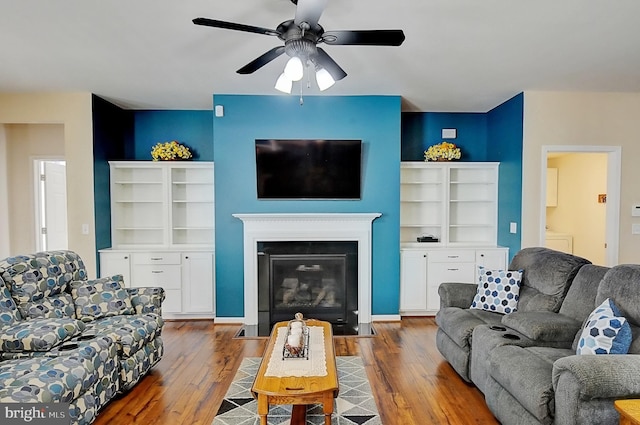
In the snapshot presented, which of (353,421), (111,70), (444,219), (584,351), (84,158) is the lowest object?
(353,421)

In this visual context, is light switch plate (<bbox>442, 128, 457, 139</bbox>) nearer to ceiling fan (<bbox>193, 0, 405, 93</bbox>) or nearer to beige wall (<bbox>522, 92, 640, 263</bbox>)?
beige wall (<bbox>522, 92, 640, 263</bbox>)

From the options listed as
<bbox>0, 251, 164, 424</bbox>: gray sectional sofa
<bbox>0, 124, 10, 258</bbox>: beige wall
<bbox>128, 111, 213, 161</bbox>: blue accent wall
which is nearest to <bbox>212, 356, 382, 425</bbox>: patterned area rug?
<bbox>0, 251, 164, 424</bbox>: gray sectional sofa

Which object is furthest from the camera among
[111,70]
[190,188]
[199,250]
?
[190,188]

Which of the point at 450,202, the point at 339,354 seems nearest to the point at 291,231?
the point at 339,354

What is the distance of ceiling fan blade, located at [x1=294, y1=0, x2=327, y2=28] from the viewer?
6.26 feet

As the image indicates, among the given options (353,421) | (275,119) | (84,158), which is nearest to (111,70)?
(84,158)

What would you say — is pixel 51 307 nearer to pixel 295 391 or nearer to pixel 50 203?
pixel 295 391

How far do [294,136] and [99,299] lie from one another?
270 centimetres

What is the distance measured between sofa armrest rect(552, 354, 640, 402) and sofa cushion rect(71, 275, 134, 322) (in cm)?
327

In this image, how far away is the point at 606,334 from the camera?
2092 millimetres

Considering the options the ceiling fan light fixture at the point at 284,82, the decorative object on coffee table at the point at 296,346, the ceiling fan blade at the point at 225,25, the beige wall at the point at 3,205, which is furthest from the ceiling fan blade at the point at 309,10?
the beige wall at the point at 3,205

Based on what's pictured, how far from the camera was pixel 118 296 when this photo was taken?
3.31 meters

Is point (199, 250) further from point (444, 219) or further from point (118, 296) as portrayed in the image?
point (444, 219)

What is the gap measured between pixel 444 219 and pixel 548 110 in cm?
178
